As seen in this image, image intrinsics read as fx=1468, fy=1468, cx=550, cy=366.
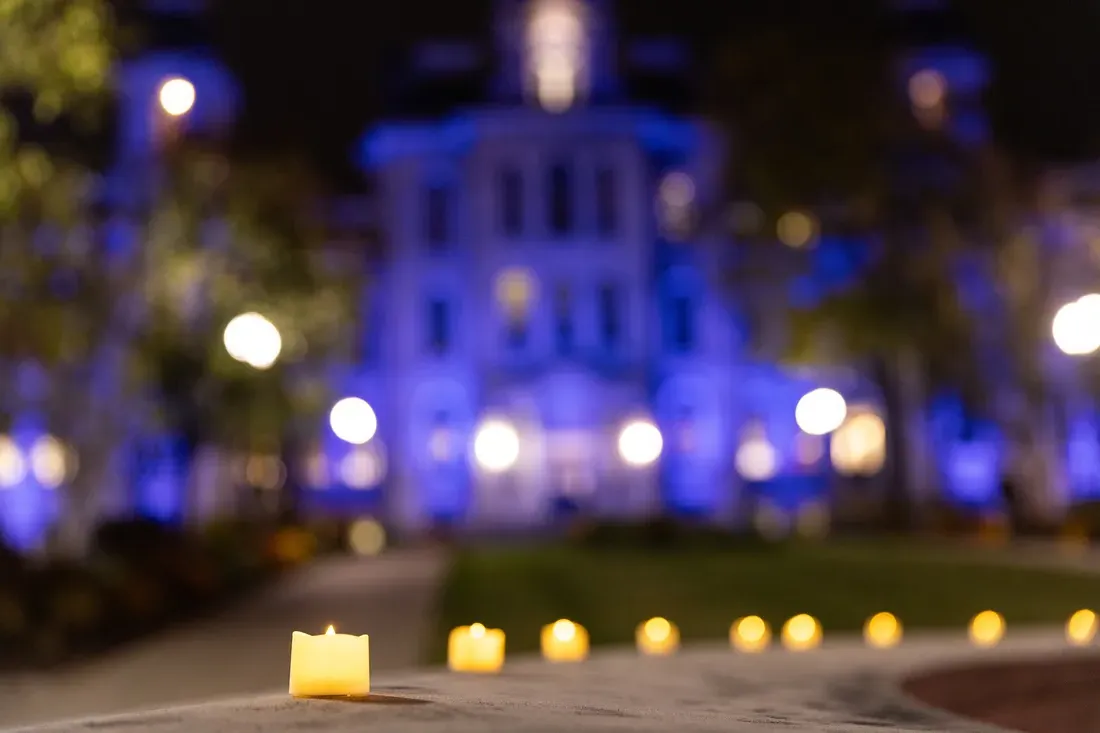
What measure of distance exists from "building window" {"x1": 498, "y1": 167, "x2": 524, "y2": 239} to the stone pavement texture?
3279 cm

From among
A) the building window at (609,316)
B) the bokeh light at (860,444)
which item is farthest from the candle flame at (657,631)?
the bokeh light at (860,444)

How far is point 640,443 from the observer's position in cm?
4069

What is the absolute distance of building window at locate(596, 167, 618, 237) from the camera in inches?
1718

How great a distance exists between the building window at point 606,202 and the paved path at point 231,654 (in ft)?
64.2

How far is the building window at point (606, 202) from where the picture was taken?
143ft

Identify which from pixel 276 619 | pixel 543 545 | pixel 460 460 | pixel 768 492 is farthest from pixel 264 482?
pixel 276 619

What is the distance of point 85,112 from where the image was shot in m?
16.3

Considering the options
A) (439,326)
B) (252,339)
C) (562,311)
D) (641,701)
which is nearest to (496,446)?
(562,311)

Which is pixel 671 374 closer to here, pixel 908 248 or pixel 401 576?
pixel 908 248

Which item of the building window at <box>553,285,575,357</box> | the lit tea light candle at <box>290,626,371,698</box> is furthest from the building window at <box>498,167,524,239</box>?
the lit tea light candle at <box>290,626,371,698</box>

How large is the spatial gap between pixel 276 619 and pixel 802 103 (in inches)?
848

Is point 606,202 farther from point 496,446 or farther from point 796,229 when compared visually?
point 496,446

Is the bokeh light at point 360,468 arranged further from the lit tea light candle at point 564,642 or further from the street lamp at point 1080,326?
the lit tea light candle at point 564,642

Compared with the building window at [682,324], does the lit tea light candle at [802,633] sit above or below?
below
